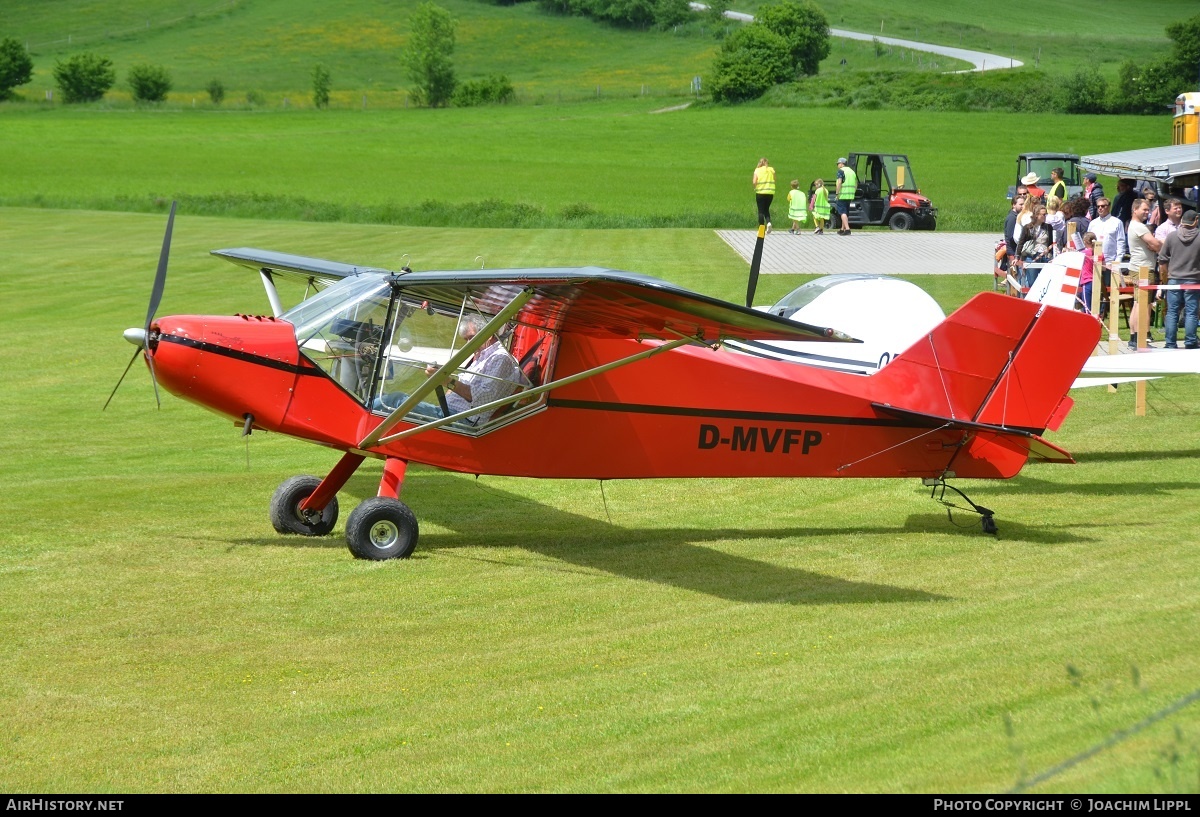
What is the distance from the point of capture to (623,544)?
11000 millimetres

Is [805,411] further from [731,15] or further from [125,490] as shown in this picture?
[731,15]

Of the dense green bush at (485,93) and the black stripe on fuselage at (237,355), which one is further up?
the black stripe on fuselage at (237,355)

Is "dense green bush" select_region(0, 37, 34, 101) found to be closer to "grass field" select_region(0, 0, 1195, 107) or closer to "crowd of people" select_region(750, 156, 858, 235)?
"grass field" select_region(0, 0, 1195, 107)

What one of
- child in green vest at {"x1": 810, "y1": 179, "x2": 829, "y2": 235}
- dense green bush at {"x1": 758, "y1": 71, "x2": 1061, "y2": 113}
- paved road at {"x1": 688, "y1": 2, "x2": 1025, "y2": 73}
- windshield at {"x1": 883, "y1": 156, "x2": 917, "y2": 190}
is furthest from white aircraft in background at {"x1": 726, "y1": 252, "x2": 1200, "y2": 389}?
paved road at {"x1": 688, "y1": 2, "x2": 1025, "y2": 73}

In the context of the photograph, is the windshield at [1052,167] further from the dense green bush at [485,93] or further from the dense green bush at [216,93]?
the dense green bush at [216,93]

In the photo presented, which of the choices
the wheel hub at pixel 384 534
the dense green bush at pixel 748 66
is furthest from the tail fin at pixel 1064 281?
the dense green bush at pixel 748 66

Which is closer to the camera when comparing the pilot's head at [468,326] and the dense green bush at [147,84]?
the pilot's head at [468,326]

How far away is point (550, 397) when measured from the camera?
33.9ft

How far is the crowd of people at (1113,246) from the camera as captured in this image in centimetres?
1905

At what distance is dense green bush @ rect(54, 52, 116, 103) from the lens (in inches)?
4360

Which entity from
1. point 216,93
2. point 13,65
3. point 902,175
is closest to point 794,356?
point 902,175

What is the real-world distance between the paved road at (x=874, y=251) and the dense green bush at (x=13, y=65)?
305 ft

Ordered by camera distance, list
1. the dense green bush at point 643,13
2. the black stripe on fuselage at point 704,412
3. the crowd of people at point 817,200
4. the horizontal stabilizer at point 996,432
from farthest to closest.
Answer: the dense green bush at point 643,13 → the crowd of people at point 817,200 → the horizontal stabilizer at point 996,432 → the black stripe on fuselage at point 704,412

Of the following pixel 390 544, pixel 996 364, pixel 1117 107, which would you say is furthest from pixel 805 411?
pixel 1117 107
